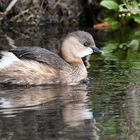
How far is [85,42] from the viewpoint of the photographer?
11.5m

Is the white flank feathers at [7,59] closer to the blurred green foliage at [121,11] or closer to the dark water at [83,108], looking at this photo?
the dark water at [83,108]

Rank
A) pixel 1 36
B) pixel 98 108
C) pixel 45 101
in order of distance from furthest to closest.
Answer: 1. pixel 1 36
2. pixel 45 101
3. pixel 98 108

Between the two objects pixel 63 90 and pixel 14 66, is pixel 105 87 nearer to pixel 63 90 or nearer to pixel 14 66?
pixel 63 90

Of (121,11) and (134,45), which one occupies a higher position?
(121,11)

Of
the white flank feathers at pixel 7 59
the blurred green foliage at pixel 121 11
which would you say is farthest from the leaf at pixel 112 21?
the white flank feathers at pixel 7 59

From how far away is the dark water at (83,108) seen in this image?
745cm

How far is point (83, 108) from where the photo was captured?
342 inches

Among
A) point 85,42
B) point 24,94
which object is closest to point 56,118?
point 24,94

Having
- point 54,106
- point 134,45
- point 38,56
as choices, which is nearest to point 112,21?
point 134,45

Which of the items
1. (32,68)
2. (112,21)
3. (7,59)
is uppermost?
(7,59)

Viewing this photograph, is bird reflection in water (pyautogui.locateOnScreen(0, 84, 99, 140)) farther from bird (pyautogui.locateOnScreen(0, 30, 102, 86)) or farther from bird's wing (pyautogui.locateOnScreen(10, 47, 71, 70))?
bird's wing (pyautogui.locateOnScreen(10, 47, 71, 70))

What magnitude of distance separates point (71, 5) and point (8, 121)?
12153mm

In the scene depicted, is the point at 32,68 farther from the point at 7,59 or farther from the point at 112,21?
the point at 112,21

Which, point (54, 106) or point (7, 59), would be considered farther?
point (7, 59)
